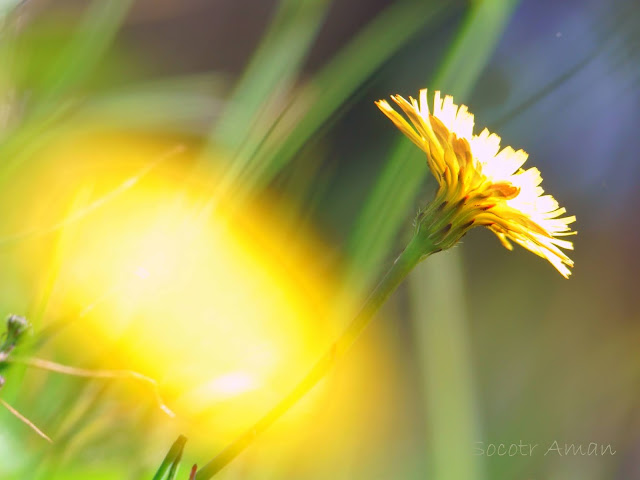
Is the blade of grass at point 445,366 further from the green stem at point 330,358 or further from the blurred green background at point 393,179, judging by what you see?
the green stem at point 330,358

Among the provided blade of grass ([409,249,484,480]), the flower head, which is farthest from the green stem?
blade of grass ([409,249,484,480])

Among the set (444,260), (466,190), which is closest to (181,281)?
(466,190)

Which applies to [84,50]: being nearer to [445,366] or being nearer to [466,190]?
[466,190]

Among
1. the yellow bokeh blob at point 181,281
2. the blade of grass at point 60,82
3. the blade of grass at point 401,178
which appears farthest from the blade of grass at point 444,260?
the blade of grass at point 60,82

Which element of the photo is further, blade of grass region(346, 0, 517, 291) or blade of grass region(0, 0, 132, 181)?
blade of grass region(346, 0, 517, 291)

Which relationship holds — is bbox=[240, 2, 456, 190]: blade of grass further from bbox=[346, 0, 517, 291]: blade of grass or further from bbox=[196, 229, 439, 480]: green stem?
bbox=[196, 229, 439, 480]: green stem

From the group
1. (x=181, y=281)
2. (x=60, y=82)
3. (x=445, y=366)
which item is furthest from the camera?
(x=445, y=366)

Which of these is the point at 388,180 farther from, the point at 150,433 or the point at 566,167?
the point at 566,167

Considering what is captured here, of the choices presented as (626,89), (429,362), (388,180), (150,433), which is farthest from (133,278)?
(626,89)
